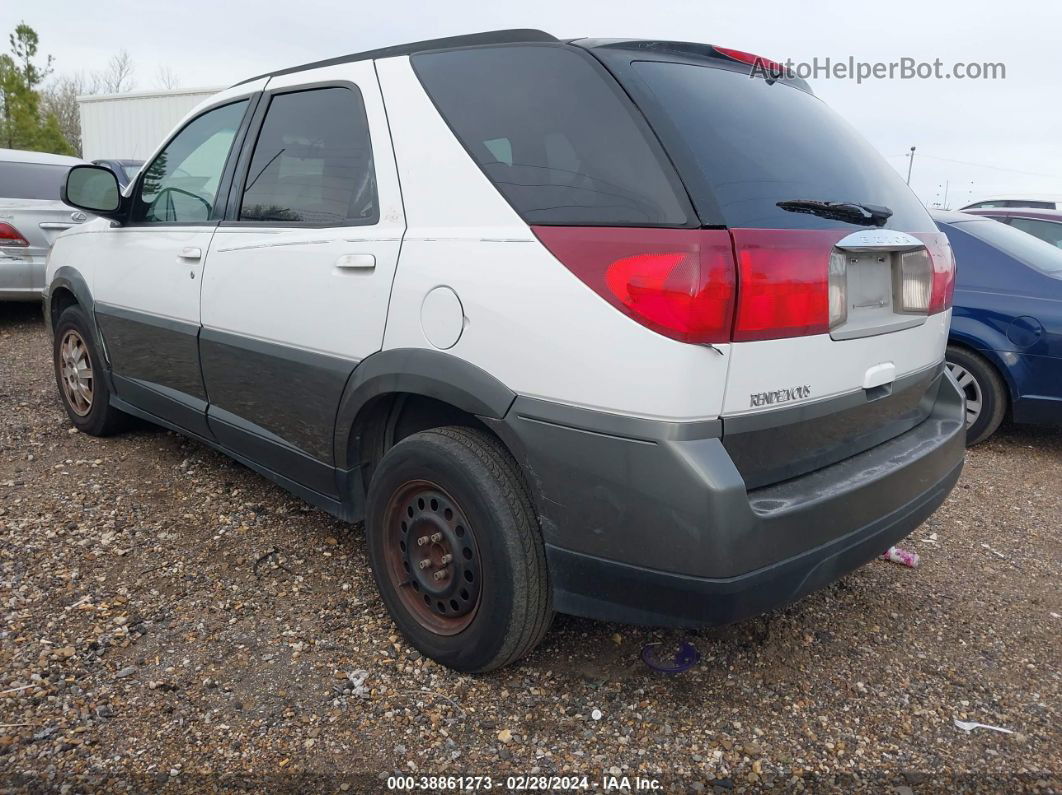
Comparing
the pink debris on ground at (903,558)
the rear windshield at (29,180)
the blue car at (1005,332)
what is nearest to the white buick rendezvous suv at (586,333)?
the pink debris on ground at (903,558)

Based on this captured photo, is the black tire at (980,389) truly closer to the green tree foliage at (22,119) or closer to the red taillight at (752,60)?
the red taillight at (752,60)

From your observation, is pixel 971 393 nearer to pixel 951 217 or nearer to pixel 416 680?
pixel 951 217

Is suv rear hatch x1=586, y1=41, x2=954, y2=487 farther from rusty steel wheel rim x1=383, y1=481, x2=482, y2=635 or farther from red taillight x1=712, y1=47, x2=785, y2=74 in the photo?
rusty steel wheel rim x1=383, y1=481, x2=482, y2=635

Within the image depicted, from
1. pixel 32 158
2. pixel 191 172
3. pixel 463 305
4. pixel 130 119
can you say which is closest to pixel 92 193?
pixel 191 172

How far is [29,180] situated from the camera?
25.3 ft

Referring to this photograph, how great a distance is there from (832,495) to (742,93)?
1.19m

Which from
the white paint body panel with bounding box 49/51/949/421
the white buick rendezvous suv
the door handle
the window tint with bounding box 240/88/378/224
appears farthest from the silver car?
the door handle

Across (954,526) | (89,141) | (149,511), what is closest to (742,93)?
(954,526)

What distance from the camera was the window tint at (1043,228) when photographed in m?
6.68

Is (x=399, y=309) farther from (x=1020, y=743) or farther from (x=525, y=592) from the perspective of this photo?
(x=1020, y=743)

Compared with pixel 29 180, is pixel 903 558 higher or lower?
lower

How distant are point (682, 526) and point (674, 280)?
0.57 m

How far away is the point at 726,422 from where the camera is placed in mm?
1922

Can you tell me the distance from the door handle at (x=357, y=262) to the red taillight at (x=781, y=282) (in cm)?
114
